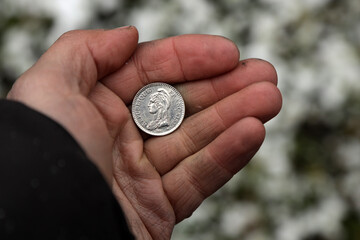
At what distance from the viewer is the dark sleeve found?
99 cm

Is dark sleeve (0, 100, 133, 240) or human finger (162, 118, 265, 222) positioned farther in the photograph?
human finger (162, 118, 265, 222)

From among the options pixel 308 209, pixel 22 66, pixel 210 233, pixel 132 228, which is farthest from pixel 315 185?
pixel 22 66

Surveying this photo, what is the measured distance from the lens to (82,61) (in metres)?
1.29

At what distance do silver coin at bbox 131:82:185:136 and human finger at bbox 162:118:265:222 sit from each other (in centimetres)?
14

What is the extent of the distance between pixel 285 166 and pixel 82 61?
35.4 inches

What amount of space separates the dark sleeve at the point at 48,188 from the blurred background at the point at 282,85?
0.74 metres

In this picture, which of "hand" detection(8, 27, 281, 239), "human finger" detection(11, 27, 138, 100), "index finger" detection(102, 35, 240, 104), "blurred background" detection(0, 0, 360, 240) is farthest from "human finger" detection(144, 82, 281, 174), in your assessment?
"blurred background" detection(0, 0, 360, 240)

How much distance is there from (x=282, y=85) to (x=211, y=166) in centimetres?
61

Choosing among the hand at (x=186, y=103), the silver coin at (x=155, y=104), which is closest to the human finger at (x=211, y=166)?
the hand at (x=186, y=103)

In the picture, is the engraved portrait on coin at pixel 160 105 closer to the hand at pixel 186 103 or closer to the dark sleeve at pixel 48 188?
the hand at pixel 186 103

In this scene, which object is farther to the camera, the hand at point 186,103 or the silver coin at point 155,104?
the silver coin at point 155,104

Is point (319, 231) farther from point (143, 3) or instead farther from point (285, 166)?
point (143, 3)

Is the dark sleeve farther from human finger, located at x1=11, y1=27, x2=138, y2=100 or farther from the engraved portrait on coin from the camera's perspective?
the engraved portrait on coin

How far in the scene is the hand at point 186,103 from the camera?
128cm
